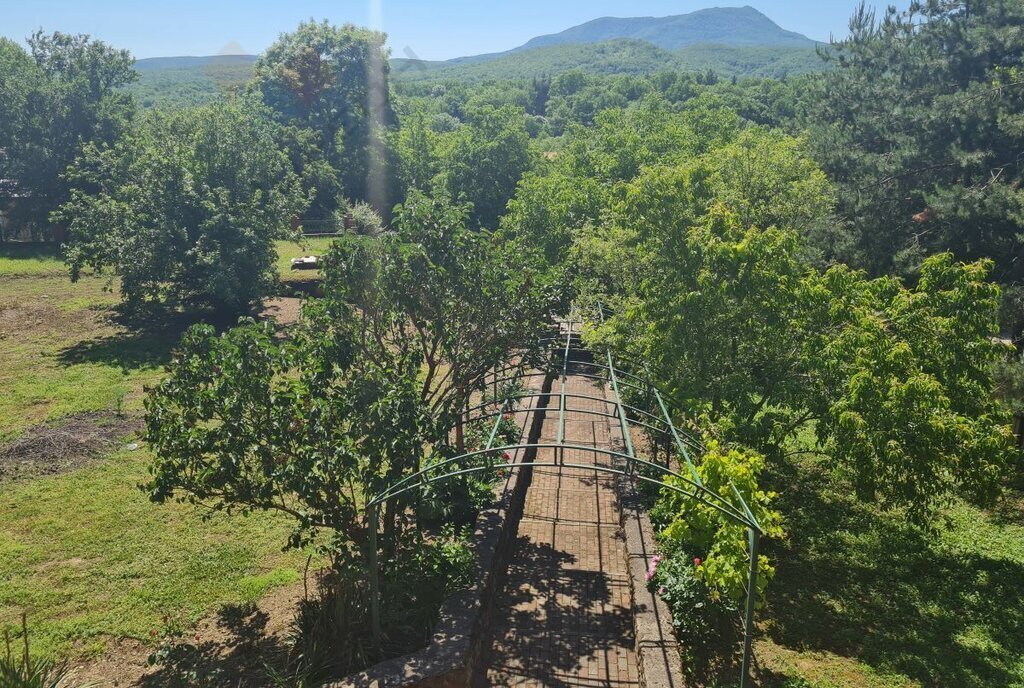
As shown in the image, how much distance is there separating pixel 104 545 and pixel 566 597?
8.42 meters

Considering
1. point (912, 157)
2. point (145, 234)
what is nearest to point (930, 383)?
point (912, 157)

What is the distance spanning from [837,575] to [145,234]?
23.7 meters

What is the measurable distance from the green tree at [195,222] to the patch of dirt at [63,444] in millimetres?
8134

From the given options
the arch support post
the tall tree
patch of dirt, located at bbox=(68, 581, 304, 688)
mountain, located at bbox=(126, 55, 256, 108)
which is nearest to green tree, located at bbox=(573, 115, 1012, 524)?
the arch support post

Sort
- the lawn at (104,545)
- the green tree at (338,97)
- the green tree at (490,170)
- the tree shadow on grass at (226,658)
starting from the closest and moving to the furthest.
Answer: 1. the tree shadow on grass at (226,658)
2. the lawn at (104,545)
3. the green tree at (490,170)
4. the green tree at (338,97)

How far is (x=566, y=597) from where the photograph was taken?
11.6 meters

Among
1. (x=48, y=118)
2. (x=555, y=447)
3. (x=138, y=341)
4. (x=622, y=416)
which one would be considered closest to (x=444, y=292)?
(x=622, y=416)

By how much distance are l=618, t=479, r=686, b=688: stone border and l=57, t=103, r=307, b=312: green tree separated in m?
18.3

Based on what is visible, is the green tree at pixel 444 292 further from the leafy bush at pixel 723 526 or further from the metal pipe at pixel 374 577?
the leafy bush at pixel 723 526

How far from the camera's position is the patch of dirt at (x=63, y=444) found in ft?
52.0

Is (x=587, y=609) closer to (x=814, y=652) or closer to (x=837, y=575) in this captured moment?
(x=814, y=652)

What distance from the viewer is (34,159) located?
38312 millimetres

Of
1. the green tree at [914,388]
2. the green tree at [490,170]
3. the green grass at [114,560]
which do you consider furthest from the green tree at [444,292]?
the green tree at [490,170]

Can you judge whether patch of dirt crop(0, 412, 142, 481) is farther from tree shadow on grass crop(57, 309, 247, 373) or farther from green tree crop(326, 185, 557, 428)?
green tree crop(326, 185, 557, 428)
